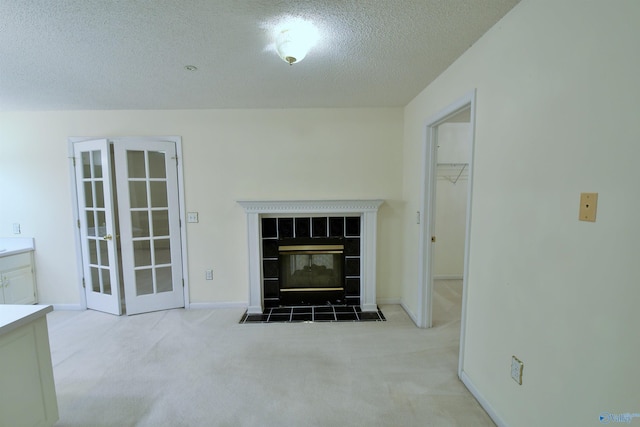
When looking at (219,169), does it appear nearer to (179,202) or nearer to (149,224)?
(179,202)

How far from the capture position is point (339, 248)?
10.6 ft

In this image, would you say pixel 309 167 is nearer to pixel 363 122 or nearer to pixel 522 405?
pixel 363 122

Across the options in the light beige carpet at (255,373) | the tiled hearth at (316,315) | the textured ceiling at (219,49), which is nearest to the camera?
the textured ceiling at (219,49)

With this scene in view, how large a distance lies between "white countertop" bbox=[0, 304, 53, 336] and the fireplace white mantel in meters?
1.76

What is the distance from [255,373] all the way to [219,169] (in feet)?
7.09

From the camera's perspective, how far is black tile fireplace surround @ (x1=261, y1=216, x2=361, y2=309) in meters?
3.18

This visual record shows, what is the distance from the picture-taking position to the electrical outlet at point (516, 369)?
1419 mm

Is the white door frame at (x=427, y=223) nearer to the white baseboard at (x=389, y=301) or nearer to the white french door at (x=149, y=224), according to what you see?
the white baseboard at (x=389, y=301)

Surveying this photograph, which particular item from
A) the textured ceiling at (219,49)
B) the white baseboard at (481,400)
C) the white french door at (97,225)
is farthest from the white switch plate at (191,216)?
the white baseboard at (481,400)

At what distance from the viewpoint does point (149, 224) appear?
10.0 ft

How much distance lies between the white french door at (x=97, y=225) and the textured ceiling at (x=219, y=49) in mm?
573

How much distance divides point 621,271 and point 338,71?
201cm

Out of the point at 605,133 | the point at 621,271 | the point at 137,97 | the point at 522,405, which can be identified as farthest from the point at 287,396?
the point at 137,97

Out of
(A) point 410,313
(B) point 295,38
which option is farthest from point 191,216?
(A) point 410,313
